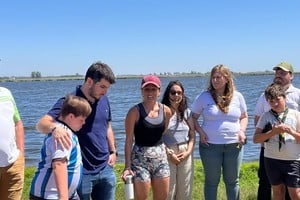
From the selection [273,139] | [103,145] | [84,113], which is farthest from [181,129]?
[84,113]

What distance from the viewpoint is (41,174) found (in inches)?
141

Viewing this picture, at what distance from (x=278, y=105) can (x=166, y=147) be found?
148cm

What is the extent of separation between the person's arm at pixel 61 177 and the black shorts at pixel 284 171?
2.90 m

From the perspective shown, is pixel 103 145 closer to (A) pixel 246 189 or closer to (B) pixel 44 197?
(B) pixel 44 197

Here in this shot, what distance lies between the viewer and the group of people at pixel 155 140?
3.63 metres

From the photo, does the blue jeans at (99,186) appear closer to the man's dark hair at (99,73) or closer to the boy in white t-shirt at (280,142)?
the man's dark hair at (99,73)

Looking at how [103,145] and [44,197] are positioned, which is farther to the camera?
[103,145]

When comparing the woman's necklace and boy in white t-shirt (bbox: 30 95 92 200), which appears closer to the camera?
boy in white t-shirt (bbox: 30 95 92 200)

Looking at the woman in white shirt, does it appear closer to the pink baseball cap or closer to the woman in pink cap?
the woman in pink cap

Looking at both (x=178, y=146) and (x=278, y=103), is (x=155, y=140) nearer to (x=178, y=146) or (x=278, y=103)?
(x=178, y=146)

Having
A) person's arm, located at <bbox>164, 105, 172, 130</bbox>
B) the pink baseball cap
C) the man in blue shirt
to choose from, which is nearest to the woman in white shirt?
person's arm, located at <bbox>164, 105, 172, 130</bbox>

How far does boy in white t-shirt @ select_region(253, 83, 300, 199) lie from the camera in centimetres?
529

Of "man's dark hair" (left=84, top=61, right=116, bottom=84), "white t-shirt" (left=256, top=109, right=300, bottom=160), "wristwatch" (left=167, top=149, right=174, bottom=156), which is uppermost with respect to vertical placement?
"man's dark hair" (left=84, top=61, right=116, bottom=84)

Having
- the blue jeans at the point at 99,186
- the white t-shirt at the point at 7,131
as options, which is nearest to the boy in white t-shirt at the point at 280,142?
the blue jeans at the point at 99,186
